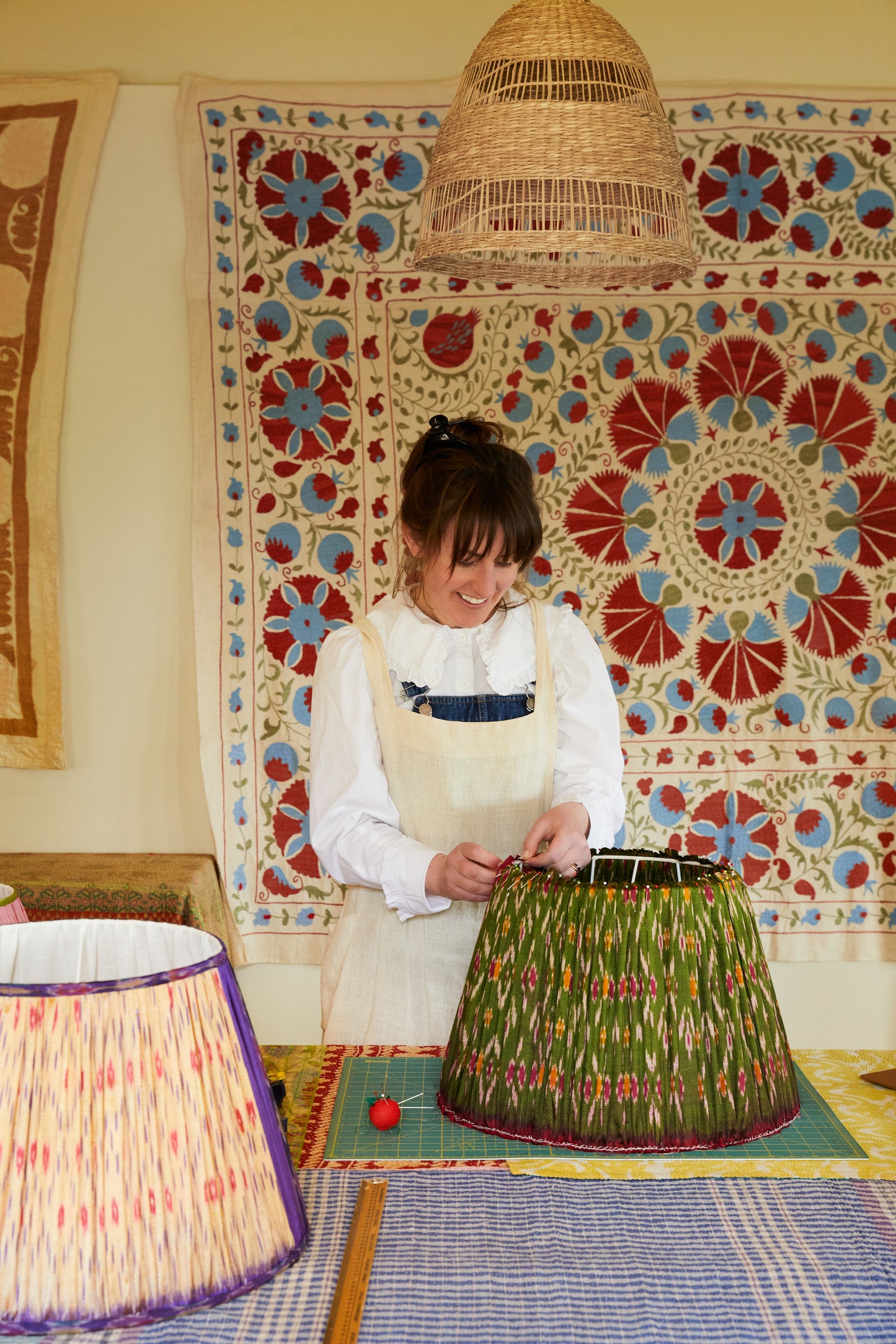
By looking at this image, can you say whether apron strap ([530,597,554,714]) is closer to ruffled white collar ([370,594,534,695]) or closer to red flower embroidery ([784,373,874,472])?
ruffled white collar ([370,594,534,695])

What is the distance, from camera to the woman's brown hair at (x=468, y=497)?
1716 millimetres

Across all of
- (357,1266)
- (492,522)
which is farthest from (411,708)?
(357,1266)

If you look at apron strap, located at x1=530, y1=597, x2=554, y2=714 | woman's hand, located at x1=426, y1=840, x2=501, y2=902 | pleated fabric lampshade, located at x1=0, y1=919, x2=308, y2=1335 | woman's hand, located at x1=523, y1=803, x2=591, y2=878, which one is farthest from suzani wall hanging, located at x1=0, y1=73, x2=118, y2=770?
pleated fabric lampshade, located at x1=0, y1=919, x2=308, y2=1335

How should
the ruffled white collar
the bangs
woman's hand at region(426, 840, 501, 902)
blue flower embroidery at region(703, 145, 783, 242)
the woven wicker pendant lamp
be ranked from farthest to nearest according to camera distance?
blue flower embroidery at region(703, 145, 783, 242)
the ruffled white collar
the bangs
woman's hand at region(426, 840, 501, 902)
the woven wicker pendant lamp

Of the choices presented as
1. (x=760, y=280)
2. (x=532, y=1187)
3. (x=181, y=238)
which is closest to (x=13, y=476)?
(x=181, y=238)

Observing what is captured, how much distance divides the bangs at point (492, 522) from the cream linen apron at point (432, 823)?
0.68 feet

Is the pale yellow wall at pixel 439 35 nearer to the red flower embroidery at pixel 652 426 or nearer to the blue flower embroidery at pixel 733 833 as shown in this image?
the red flower embroidery at pixel 652 426

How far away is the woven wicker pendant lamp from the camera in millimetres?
1289

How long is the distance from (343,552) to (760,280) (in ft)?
4.23

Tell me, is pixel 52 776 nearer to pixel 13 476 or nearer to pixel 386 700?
pixel 13 476

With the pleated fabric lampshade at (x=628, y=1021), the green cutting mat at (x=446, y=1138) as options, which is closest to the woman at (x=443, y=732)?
the green cutting mat at (x=446, y=1138)

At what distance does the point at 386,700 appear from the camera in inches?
71.6

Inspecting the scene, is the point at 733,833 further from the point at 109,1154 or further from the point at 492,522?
the point at 109,1154

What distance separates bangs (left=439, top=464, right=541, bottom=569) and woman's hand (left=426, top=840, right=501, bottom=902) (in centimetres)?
44
